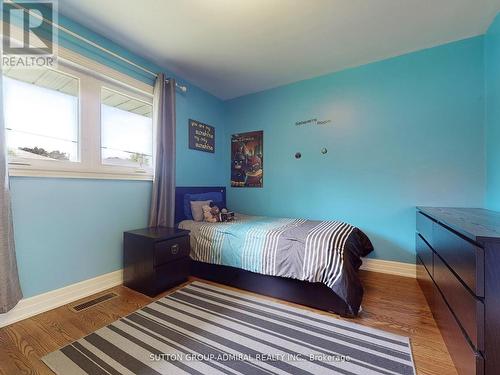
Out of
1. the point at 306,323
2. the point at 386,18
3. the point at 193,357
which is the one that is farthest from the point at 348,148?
the point at 193,357

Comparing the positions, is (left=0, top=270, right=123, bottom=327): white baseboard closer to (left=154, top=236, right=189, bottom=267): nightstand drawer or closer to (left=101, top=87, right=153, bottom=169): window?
(left=154, top=236, right=189, bottom=267): nightstand drawer

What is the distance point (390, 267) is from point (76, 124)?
368 centimetres

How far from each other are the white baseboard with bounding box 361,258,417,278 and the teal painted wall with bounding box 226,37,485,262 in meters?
0.08

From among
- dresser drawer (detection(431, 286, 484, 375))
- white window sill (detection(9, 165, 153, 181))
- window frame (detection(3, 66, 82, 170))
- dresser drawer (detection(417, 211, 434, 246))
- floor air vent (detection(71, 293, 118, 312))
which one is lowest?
floor air vent (detection(71, 293, 118, 312))

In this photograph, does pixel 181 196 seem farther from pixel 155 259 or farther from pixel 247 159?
pixel 247 159

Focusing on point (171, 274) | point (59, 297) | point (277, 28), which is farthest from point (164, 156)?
point (277, 28)

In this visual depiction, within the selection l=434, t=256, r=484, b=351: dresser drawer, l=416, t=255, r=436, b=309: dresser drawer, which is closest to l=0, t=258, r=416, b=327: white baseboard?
l=416, t=255, r=436, b=309: dresser drawer

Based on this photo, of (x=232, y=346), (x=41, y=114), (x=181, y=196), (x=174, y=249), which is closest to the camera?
(x=232, y=346)

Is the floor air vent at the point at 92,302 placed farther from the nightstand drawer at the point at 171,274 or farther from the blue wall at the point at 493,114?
the blue wall at the point at 493,114

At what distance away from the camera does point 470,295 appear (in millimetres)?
960

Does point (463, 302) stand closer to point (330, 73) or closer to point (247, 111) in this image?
point (330, 73)

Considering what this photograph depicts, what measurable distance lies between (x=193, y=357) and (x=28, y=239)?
1585 millimetres

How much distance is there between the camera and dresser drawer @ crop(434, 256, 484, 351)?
0.90 metres

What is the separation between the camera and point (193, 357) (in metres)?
1.29
